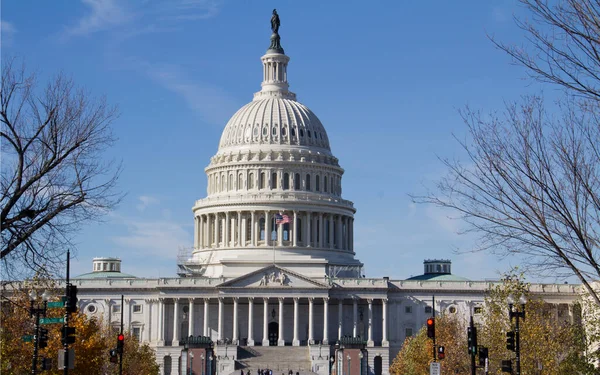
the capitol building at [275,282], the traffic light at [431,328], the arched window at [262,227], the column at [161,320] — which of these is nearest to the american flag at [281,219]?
the capitol building at [275,282]

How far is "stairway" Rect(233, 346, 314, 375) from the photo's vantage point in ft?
488

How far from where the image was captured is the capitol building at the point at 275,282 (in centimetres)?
16488

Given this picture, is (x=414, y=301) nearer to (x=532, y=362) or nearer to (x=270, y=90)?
(x=270, y=90)

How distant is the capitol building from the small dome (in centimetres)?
21

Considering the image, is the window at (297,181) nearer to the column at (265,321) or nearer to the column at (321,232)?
the column at (321,232)

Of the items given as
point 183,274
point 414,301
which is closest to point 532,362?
point 414,301

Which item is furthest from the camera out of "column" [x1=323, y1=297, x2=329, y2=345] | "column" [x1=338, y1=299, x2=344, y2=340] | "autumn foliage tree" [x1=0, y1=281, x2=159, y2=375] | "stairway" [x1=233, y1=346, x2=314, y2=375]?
"column" [x1=338, y1=299, x2=344, y2=340]

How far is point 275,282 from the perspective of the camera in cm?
16712

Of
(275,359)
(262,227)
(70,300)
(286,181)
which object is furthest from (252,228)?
(70,300)

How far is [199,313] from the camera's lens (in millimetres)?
170500

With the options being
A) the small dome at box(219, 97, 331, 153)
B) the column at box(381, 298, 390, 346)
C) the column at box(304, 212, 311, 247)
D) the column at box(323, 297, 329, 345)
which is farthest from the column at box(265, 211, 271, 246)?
the column at box(381, 298, 390, 346)

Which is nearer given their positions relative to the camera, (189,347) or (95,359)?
(95,359)

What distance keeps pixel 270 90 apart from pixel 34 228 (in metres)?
150

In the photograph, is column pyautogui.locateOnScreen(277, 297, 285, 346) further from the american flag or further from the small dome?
the small dome
